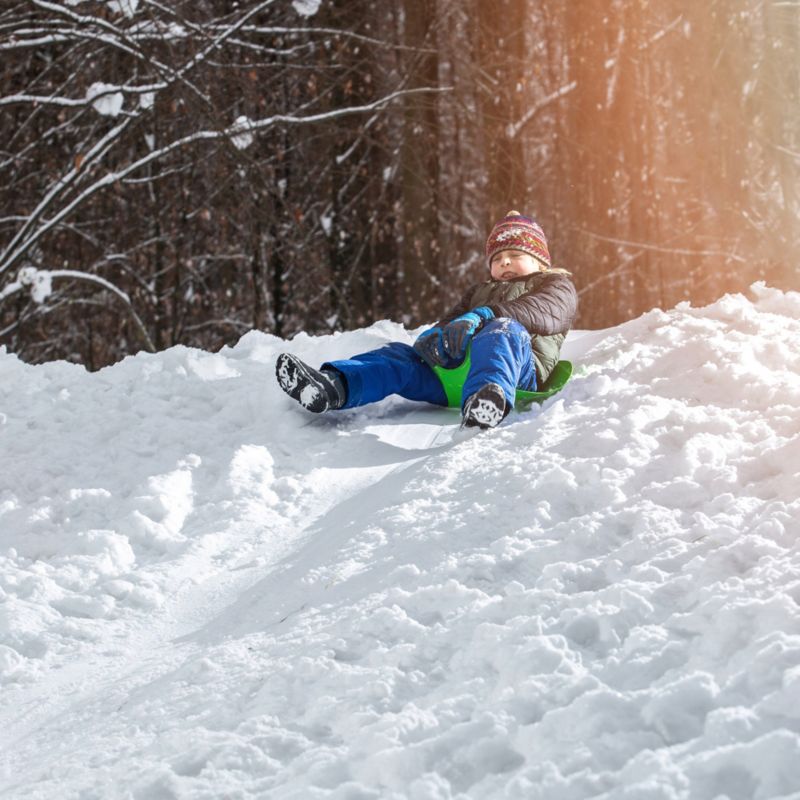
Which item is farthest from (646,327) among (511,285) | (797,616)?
(797,616)

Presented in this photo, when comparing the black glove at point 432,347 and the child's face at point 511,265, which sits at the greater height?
the child's face at point 511,265

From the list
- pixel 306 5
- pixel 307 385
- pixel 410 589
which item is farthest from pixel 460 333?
pixel 306 5

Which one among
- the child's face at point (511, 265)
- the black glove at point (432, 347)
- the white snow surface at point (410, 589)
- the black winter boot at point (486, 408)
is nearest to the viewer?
the white snow surface at point (410, 589)

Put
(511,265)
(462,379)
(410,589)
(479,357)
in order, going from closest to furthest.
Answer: (410,589)
(479,357)
(462,379)
(511,265)

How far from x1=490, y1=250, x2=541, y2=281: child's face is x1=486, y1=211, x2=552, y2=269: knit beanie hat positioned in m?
0.03

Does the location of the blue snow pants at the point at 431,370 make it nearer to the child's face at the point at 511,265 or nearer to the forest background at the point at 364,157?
the child's face at the point at 511,265

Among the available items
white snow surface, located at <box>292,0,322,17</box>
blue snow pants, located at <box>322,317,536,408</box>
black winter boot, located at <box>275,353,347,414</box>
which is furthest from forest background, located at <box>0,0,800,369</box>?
black winter boot, located at <box>275,353,347,414</box>

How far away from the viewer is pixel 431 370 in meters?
5.18

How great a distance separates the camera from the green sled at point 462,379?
5066 mm

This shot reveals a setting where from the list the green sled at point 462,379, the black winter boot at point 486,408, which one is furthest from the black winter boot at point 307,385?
the black winter boot at point 486,408

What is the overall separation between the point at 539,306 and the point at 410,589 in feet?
7.96

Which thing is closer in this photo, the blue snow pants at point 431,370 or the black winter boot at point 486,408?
the black winter boot at point 486,408

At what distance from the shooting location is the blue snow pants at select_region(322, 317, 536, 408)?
459 cm

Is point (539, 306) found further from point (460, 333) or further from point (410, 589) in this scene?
point (410, 589)
